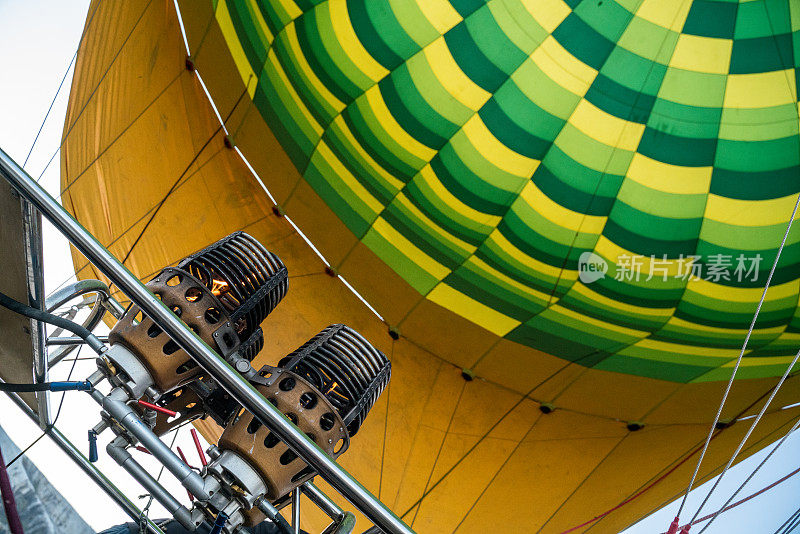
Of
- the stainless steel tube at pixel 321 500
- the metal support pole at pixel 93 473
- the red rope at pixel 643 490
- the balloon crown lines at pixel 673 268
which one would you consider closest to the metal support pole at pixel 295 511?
the stainless steel tube at pixel 321 500

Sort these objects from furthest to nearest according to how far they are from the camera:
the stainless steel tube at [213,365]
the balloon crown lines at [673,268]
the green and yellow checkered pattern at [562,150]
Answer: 1. the balloon crown lines at [673,268]
2. the green and yellow checkered pattern at [562,150]
3. the stainless steel tube at [213,365]

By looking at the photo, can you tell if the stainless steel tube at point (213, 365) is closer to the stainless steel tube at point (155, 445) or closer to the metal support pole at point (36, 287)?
the metal support pole at point (36, 287)

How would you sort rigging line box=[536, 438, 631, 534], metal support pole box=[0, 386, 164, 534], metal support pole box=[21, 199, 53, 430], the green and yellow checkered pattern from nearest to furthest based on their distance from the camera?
metal support pole box=[21, 199, 53, 430] → metal support pole box=[0, 386, 164, 534] → the green and yellow checkered pattern → rigging line box=[536, 438, 631, 534]

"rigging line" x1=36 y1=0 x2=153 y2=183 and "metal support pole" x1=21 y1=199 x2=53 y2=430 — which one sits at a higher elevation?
"rigging line" x1=36 y1=0 x2=153 y2=183

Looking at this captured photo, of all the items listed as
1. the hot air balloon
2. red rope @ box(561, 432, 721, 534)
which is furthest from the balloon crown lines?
red rope @ box(561, 432, 721, 534)

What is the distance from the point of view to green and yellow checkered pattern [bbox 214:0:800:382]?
298 centimetres

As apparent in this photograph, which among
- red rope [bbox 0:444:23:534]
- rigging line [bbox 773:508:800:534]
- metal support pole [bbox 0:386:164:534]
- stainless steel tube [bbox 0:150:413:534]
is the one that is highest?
rigging line [bbox 773:508:800:534]

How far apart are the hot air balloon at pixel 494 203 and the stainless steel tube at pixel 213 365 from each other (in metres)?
1.91

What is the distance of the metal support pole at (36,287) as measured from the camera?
1623 mm

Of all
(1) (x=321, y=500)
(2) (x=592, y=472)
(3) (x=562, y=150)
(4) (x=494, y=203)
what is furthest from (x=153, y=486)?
(2) (x=592, y=472)

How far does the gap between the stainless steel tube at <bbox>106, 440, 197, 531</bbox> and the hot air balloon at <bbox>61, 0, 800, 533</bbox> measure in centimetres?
195

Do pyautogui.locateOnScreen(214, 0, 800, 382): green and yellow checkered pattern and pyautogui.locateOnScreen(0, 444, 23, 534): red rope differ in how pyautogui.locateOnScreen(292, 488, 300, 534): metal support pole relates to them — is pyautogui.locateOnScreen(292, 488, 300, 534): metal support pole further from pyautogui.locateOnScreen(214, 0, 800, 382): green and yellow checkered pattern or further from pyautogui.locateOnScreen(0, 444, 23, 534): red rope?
pyautogui.locateOnScreen(214, 0, 800, 382): green and yellow checkered pattern

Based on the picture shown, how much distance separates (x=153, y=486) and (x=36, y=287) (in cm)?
55

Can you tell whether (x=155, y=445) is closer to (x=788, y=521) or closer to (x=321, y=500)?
(x=321, y=500)
